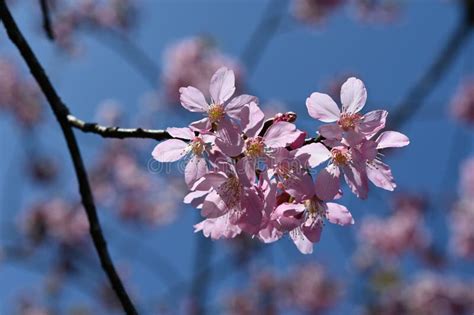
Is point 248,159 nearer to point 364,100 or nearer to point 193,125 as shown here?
point 193,125

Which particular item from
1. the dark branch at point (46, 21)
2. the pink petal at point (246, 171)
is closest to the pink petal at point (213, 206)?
the pink petal at point (246, 171)

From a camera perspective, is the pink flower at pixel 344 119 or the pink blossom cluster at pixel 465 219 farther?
the pink blossom cluster at pixel 465 219

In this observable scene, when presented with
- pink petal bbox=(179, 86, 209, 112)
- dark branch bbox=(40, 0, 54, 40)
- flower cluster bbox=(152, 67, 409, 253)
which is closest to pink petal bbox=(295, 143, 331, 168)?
flower cluster bbox=(152, 67, 409, 253)

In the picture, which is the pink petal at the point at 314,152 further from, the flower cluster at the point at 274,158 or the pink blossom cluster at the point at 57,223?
the pink blossom cluster at the point at 57,223

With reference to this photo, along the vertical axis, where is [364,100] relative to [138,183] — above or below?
below

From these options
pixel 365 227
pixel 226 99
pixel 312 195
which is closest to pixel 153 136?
pixel 226 99

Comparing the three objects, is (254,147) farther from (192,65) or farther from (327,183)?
(192,65)

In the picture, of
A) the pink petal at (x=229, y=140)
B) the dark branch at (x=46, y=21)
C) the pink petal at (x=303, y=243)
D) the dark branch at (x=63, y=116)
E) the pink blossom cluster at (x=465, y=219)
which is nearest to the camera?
the pink petal at (x=229, y=140)

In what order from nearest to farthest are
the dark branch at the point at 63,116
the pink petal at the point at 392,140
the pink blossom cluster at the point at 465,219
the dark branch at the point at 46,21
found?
1. the pink petal at the point at 392,140
2. the dark branch at the point at 63,116
3. the dark branch at the point at 46,21
4. the pink blossom cluster at the point at 465,219
